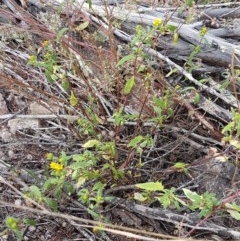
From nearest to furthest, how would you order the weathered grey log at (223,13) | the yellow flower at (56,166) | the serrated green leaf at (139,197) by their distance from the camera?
1. the yellow flower at (56,166)
2. the serrated green leaf at (139,197)
3. the weathered grey log at (223,13)

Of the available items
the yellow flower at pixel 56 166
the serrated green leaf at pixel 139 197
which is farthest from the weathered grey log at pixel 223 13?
the yellow flower at pixel 56 166

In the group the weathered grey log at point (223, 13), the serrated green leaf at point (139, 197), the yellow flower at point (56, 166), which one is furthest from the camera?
the weathered grey log at point (223, 13)

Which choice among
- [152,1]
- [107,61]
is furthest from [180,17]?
[107,61]

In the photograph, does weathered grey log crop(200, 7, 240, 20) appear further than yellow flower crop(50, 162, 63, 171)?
Yes

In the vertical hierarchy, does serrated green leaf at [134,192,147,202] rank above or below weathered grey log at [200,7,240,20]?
below

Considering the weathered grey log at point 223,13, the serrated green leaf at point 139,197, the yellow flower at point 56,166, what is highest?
the weathered grey log at point 223,13

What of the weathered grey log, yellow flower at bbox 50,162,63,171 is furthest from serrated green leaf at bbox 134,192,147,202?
the weathered grey log

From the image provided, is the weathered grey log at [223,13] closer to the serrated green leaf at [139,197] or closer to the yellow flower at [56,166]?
the serrated green leaf at [139,197]

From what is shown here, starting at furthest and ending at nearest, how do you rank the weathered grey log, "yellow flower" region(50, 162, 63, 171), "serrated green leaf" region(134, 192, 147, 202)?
the weathered grey log < "serrated green leaf" region(134, 192, 147, 202) < "yellow flower" region(50, 162, 63, 171)

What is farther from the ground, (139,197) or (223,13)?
(223,13)

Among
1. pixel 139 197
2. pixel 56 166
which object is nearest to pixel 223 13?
pixel 139 197

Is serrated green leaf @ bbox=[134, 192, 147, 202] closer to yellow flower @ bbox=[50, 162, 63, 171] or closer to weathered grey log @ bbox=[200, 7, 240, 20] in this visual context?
yellow flower @ bbox=[50, 162, 63, 171]

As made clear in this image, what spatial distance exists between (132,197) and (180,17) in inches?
45.4

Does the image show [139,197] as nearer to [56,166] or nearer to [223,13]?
[56,166]
